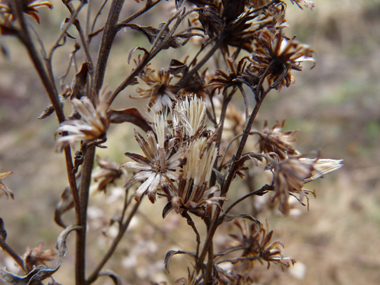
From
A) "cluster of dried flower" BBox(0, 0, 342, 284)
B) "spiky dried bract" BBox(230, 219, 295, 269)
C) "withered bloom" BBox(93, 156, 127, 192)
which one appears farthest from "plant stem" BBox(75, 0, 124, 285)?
"spiky dried bract" BBox(230, 219, 295, 269)

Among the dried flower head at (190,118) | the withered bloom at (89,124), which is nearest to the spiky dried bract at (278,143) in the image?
the dried flower head at (190,118)

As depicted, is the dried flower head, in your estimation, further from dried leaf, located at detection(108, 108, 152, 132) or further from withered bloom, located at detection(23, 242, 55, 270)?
withered bloom, located at detection(23, 242, 55, 270)

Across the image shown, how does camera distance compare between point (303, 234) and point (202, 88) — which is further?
point (303, 234)

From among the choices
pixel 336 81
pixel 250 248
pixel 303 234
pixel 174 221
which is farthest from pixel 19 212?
pixel 336 81

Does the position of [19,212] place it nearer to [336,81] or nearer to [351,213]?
[351,213]

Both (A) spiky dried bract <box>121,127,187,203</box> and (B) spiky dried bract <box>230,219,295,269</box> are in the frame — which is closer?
(A) spiky dried bract <box>121,127,187,203</box>

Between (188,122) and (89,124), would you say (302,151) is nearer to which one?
(188,122)
